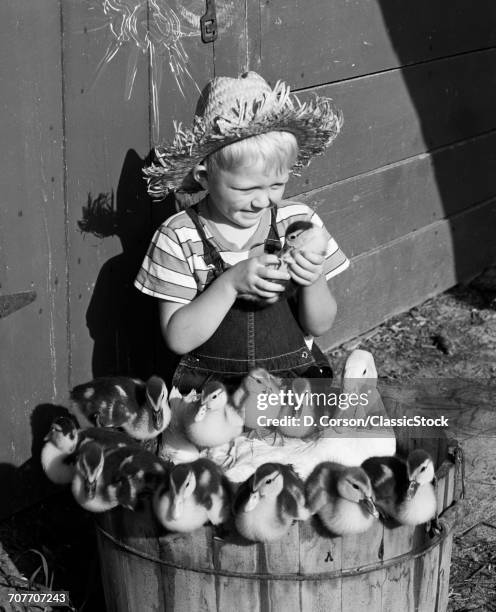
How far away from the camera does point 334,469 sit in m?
2.71

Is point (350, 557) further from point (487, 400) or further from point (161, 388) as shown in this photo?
point (487, 400)

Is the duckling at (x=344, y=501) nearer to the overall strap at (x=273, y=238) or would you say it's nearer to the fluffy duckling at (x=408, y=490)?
the fluffy duckling at (x=408, y=490)

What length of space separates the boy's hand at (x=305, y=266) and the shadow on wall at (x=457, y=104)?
6.34 ft

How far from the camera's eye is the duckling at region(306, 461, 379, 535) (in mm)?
2611

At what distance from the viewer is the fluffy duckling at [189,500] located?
2621 mm

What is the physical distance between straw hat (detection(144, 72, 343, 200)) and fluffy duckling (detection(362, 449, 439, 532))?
1.04 metres

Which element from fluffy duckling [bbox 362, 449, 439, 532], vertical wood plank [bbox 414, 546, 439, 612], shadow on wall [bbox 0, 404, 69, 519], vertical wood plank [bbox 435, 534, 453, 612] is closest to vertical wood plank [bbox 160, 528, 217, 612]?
fluffy duckling [bbox 362, 449, 439, 532]

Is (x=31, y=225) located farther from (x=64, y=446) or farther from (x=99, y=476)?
(x=99, y=476)

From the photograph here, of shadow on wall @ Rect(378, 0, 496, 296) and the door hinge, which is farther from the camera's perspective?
shadow on wall @ Rect(378, 0, 496, 296)

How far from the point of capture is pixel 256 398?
317 cm

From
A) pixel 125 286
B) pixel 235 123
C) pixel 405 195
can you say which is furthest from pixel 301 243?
pixel 405 195

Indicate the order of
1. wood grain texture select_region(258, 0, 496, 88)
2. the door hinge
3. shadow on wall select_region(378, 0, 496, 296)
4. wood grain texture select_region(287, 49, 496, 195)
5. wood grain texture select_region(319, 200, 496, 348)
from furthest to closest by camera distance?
wood grain texture select_region(319, 200, 496, 348) → shadow on wall select_region(378, 0, 496, 296) → wood grain texture select_region(287, 49, 496, 195) → wood grain texture select_region(258, 0, 496, 88) → the door hinge

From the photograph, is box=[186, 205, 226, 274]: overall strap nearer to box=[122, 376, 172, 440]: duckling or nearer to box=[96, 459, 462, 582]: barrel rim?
box=[122, 376, 172, 440]: duckling

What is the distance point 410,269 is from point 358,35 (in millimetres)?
1358
